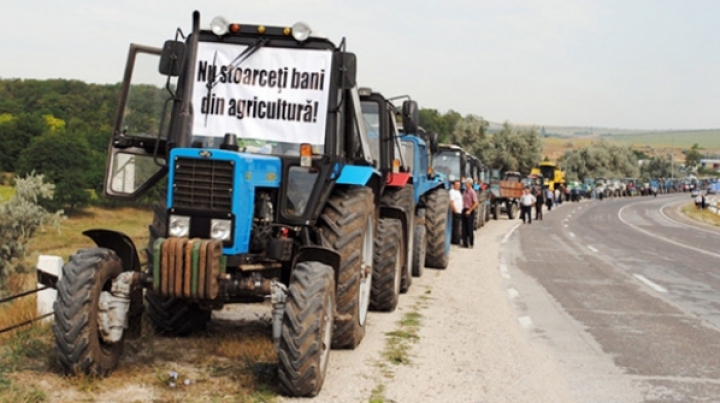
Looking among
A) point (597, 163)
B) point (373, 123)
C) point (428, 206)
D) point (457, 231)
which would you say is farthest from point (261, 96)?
point (597, 163)

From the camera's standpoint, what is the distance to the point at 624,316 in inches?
467

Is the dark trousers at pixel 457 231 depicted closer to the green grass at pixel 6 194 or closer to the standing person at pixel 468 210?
the standing person at pixel 468 210

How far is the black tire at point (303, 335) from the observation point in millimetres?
6742

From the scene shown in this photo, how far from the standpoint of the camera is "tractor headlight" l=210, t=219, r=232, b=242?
7220 millimetres

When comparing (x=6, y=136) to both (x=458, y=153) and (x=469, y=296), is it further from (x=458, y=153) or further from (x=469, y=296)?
(x=469, y=296)

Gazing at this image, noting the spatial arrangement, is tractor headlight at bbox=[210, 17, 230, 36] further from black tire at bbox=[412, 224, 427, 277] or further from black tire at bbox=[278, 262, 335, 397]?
black tire at bbox=[412, 224, 427, 277]

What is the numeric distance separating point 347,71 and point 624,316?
5.76 m

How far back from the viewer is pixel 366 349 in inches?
356

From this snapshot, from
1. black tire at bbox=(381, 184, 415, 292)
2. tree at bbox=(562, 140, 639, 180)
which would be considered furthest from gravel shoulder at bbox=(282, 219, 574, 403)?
tree at bbox=(562, 140, 639, 180)

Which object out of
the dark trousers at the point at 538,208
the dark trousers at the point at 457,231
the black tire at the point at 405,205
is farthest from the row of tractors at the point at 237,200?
the dark trousers at the point at 538,208

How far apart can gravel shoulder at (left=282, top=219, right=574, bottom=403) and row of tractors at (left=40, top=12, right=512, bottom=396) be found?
34 cm

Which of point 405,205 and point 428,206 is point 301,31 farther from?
point 428,206

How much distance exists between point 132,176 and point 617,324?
620cm

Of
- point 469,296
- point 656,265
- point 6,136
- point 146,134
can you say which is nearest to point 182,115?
point 146,134
